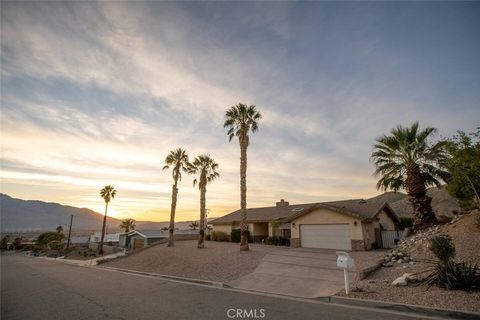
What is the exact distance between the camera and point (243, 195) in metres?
24.7

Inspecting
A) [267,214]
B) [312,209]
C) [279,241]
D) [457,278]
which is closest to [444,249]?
[457,278]

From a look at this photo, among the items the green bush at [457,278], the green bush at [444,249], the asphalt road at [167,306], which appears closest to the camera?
the asphalt road at [167,306]

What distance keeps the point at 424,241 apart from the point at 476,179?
17.1ft

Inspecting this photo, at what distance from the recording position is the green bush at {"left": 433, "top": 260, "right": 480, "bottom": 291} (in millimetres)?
9157

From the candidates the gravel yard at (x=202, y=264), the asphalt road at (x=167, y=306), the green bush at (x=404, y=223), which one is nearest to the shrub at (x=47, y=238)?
the gravel yard at (x=202, y=264)

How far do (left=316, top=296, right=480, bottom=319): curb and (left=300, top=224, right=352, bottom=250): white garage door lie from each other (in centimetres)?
1595

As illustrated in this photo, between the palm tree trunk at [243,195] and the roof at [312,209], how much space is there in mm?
6591

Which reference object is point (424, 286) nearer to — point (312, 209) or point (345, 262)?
point (345, 262)

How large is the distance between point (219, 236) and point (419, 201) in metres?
25.9

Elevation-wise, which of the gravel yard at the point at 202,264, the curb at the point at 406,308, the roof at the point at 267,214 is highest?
the roof at the point at 267,214

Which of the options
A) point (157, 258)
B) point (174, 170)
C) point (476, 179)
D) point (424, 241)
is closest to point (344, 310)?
point (424, 241)

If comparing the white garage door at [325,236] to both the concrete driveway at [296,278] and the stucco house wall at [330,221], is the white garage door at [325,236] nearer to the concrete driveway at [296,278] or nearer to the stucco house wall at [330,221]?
the stucco house wall at [330,221]

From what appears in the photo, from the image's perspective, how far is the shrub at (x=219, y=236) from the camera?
127ft

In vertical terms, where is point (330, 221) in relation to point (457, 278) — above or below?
above
